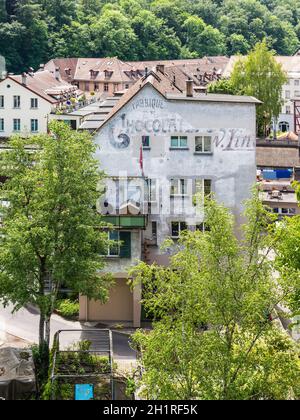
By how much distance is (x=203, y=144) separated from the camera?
37.0 m

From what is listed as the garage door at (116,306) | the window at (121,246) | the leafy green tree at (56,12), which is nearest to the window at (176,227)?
the window at (121,246)

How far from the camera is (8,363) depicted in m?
28.6

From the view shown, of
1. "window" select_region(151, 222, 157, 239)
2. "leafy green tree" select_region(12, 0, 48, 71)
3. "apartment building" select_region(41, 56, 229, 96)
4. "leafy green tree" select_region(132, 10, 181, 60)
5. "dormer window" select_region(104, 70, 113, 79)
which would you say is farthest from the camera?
"leafy green tree" select_region(132, 10, 181, 60)

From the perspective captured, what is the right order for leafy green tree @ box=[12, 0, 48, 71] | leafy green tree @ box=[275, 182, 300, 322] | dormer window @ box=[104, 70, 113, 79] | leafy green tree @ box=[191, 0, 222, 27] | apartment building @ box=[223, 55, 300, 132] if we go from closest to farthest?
leafy green tree @ box=[275, 182, 300, 322], apartment building @ box=[223, 55, 300, 132], dormer window @ box=[104, 70, 113, 79], leafy green tree @ box=[12, 0, 48, 71], leafy green tree @ box=[191, 0, 222, 27]

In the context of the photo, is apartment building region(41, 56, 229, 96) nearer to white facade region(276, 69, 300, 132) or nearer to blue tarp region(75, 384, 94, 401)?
white facade region(276, 69, 300, 132)

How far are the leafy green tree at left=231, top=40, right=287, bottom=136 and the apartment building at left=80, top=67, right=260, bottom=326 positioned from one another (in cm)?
5025

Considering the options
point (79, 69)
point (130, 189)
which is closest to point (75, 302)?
point (130, 189)

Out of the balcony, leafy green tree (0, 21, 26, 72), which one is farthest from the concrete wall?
leafy green tree (0, 21, 26, 72)

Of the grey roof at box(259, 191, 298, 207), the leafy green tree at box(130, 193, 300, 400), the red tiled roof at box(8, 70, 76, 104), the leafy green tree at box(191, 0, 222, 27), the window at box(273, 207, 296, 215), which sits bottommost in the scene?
the leafy green tree at box(130, 193, 300, 400)

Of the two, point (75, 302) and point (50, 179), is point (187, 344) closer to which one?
point (50, 179)

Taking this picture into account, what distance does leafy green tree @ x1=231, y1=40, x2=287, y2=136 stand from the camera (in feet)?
286

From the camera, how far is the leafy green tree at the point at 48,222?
29406 millimetres

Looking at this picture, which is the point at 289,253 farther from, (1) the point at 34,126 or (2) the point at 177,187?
(1) the point at 34,126
